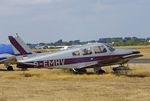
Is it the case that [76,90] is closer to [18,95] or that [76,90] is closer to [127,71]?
[18,95]

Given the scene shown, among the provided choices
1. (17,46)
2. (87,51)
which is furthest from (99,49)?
(17,46)

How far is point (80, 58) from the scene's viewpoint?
3034 centimetres

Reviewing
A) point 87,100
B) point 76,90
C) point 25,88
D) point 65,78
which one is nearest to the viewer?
point 87,100

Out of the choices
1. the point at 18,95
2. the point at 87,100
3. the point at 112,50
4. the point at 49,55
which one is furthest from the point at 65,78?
the point at 87,100

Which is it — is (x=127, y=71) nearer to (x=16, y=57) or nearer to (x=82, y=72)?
(x=82, y=72)

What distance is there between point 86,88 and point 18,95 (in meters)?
3.59

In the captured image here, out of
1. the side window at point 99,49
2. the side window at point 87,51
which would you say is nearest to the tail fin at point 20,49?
the side window at point 87,51

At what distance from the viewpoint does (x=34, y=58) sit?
1188 inches

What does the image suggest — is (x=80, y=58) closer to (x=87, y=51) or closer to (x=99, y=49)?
(x=87, y=51)

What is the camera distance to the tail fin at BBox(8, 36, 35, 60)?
31344 mm

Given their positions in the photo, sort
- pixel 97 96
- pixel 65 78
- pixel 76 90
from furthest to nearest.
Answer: pixel 65 78 < pixel 76 90 < pixel 97 96

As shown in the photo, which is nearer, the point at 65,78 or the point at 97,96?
the point at 97,96

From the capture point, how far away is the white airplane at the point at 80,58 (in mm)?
29875

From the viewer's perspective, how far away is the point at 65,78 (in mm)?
26219
